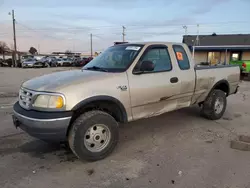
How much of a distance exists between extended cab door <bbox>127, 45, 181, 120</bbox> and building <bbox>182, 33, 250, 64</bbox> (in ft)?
92.9

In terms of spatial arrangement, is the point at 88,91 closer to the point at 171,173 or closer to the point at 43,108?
the point at 43,108

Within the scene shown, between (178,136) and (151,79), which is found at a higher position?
(151,79)

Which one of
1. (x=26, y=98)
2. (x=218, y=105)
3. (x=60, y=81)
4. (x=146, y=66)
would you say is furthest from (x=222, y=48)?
(x=26, y=98)

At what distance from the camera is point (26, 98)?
11.8 feet

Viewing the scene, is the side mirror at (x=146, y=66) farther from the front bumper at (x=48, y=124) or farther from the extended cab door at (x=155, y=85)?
the front bumper at (x=48, y=124)

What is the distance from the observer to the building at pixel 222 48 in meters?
32.0

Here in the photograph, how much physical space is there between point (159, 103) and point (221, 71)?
2370 mm

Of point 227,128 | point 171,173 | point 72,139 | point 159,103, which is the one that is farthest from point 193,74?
point 72,139

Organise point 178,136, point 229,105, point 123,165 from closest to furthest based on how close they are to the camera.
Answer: point 123,165 → point 178,136 → point 229,105

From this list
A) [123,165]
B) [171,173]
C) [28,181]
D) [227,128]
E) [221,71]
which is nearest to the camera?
[28,181]

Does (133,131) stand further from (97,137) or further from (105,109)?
(97,137)

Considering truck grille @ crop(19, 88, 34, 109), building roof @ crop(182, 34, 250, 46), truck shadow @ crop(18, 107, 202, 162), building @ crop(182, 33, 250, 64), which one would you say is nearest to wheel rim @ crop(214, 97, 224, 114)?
truck shadow @ crop(18, 107, 202, 162)

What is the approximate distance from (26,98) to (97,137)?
126 cm

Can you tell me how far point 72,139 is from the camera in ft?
11.4
